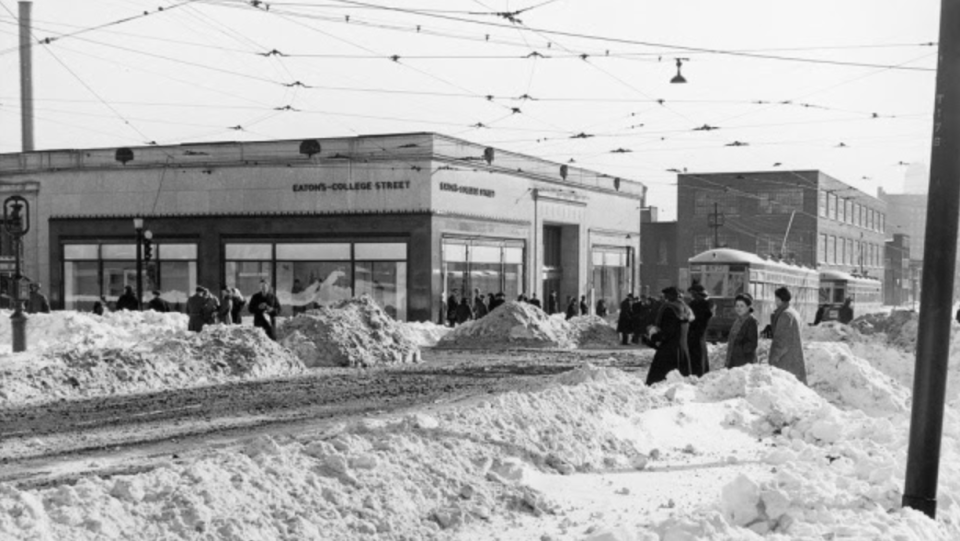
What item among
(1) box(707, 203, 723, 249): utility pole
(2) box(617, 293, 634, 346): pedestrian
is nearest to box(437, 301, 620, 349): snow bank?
(2) box(617, 293, 634, 346): pedestrian

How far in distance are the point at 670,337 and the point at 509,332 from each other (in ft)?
50.3

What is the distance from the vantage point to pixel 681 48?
66.9ft

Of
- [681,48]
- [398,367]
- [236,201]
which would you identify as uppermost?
[681,48]

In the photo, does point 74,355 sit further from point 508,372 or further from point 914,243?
point 914,243

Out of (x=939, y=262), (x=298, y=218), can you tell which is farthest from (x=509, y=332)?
(x=939, y=262)

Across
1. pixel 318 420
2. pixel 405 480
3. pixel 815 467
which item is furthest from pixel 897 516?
pixel 318 420

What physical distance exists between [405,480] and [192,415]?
6.24 metres

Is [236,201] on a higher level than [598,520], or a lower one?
higher

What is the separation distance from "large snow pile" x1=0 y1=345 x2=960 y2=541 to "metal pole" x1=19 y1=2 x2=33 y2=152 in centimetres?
4142

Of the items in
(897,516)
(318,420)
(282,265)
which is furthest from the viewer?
(282,265)

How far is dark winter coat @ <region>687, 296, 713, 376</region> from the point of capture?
44.8ft

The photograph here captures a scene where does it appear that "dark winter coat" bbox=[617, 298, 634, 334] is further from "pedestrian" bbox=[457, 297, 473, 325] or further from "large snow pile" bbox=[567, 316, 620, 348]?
"pedestrian" bbox=[457, 297, 473, 325]

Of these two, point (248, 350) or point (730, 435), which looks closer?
point (730, 435)

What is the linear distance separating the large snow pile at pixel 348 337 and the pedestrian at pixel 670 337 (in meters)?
8.85
